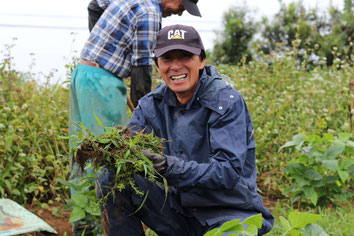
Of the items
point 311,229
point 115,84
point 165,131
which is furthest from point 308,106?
point 311,229

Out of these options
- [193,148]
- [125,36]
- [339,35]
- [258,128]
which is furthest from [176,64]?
[339,35]

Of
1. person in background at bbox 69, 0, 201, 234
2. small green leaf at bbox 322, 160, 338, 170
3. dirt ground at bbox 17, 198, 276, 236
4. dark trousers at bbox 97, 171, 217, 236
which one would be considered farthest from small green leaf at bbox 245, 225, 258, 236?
dirt ground at bbox 17, 198, 276, 236

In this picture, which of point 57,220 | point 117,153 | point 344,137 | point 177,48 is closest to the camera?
point 117,153

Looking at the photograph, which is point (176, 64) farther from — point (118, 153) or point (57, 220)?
point (57, 220)

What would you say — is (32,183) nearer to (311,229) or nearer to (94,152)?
(94,152)

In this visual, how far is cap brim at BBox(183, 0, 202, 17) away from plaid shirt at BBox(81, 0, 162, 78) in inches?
7.5

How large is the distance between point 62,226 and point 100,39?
5.15ft

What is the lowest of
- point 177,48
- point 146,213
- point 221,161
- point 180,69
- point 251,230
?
point 146,213

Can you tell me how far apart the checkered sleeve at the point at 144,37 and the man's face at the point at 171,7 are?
0.59ft

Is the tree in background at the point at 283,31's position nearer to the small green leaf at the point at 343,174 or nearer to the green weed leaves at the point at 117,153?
the small green leaf at the point at 343,174

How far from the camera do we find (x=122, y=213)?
9.12 ft

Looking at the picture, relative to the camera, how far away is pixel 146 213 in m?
2.81

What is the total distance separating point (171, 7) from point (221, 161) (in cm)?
158

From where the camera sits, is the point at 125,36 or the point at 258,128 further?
the point at 258,128
